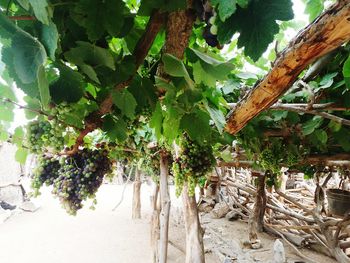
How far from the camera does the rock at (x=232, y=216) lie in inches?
311

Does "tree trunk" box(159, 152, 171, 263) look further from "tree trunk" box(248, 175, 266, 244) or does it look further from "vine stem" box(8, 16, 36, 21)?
"tree trunk" box(248, 175, 266, 244)

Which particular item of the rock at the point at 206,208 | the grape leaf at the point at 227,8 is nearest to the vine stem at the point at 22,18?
the grape leaf at the point at 227,8

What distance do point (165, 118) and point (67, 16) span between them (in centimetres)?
63

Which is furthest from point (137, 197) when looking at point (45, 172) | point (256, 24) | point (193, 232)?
point (256, 24)

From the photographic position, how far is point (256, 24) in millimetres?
629

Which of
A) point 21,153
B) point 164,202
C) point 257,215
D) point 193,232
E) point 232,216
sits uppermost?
point 21,153

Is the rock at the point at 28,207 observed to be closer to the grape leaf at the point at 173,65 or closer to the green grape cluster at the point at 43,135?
the green grape cluster at the point at 43,135

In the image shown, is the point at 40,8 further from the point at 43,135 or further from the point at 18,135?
the point at 18,135

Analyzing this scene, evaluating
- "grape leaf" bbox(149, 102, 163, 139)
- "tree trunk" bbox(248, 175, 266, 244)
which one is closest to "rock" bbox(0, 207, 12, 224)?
"tree trunk" bbox(248, 175, 266, 244)

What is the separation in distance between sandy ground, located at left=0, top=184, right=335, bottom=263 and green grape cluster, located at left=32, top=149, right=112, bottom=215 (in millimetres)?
4604

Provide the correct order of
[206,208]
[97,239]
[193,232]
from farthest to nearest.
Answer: [206,208]
[97,239]
[193,232]

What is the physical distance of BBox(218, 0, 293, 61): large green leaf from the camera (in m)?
0.60

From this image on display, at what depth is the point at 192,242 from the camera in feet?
8.07

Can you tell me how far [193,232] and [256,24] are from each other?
7.08ft
